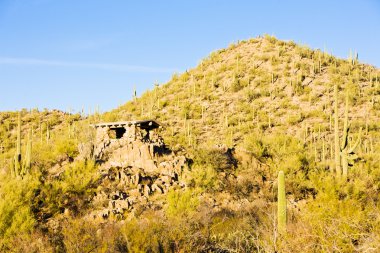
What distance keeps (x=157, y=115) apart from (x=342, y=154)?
22.3 m

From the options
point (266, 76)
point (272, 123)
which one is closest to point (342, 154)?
point (272, 123)

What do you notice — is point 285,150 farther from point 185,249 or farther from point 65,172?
point 185,249

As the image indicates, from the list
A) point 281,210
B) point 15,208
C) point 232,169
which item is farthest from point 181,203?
point 232,169

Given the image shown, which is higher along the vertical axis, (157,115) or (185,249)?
(157,115)

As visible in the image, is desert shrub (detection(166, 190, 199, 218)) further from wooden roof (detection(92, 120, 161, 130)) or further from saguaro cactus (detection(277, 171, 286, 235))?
wooden roof (detection(92, 120, 161, 130))

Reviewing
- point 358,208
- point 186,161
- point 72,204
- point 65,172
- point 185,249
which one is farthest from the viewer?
point 186,161

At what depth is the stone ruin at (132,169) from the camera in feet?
62.0

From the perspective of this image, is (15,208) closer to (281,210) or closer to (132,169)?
(132,169)

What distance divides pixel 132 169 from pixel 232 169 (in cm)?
642

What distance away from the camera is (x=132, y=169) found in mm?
22281

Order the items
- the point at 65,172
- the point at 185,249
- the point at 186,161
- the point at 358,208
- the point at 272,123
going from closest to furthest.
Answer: the point at 185,249 < the point at 358,208 < the point at 65,172 < the point at 186,161 < the point at 272,123

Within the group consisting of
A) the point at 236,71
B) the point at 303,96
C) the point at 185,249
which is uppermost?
the point at 236,71

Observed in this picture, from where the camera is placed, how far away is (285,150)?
26.5 m

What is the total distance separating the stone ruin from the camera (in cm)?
1889
